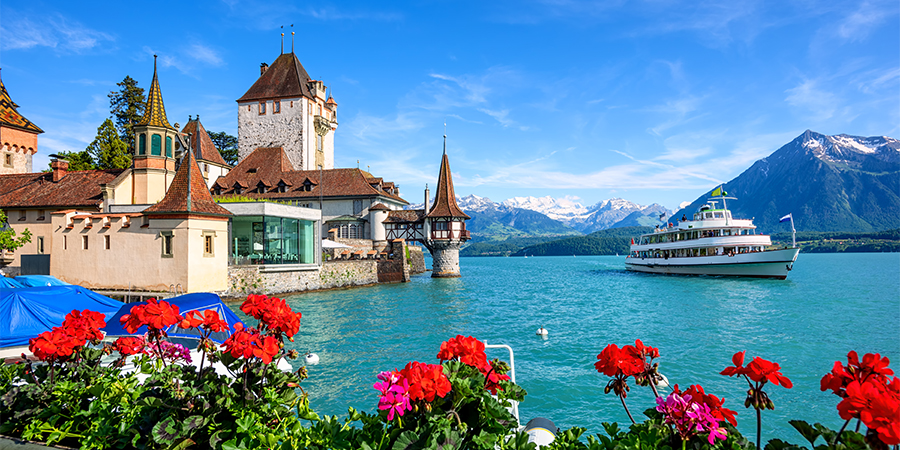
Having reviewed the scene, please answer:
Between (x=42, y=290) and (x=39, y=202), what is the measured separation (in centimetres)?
2738

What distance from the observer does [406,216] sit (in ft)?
187

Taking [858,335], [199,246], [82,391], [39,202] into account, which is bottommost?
[858,335]

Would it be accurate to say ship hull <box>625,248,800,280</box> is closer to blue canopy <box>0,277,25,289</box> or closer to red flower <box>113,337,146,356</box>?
red flower <box>113,337,146,356</box>

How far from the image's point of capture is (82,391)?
5.14m

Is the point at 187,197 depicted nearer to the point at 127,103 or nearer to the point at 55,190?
the point at 55,190

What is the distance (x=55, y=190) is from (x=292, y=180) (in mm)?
27190

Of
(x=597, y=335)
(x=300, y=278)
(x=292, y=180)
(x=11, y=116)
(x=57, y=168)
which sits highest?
(x=11, y=116)

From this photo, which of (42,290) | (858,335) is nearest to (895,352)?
(858,335)

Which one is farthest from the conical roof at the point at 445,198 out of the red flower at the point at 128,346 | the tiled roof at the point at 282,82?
the red flower at the point at 128,346

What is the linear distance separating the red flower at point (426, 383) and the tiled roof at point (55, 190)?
124 feet

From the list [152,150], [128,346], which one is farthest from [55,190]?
[128,346]

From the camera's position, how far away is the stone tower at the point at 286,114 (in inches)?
2598

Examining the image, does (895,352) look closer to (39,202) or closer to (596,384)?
(596,384)

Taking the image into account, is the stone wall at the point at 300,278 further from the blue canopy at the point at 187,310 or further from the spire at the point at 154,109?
the blue canopy at the point at 187,310
